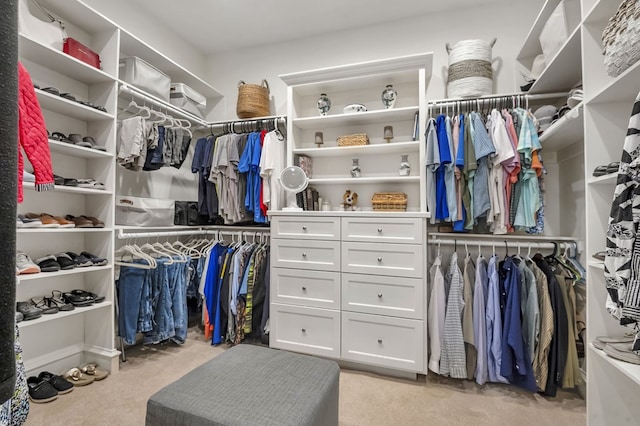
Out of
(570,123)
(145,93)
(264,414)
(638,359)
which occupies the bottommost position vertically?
(264,414)

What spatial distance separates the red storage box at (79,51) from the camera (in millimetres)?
1946

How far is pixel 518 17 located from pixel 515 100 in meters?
0.85

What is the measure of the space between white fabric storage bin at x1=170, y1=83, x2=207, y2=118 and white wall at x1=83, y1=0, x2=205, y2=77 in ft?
1.54

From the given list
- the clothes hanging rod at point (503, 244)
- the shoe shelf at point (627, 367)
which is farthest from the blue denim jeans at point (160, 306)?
the shoe shelf at point (627, 367)

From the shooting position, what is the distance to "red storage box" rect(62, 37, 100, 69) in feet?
6.39

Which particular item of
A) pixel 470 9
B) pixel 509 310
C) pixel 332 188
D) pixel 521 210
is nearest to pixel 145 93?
pixel 332 188

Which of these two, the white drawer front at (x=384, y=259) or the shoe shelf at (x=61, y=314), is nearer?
the shoe shelf at (x=61, y=314)

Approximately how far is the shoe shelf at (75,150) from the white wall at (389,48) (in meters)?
1.48

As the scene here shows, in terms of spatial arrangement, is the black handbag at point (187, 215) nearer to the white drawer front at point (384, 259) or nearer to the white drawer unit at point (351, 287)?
the white drawer unit at point (351, 287)

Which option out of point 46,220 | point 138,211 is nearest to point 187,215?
point 138,211

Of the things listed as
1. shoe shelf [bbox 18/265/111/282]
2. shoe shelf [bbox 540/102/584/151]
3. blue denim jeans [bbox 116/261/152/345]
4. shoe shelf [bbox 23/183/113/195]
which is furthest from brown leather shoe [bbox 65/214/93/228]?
shoe shelf [bbox 540/102/584/151]

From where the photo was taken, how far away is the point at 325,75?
2.56 m

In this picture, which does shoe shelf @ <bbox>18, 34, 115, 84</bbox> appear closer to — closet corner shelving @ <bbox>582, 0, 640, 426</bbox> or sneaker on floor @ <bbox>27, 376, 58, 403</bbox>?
sneaker on floor @ <bbox>27, 376, 58, 403</bbox>

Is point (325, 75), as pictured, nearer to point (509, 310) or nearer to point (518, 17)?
point (518, 17)
